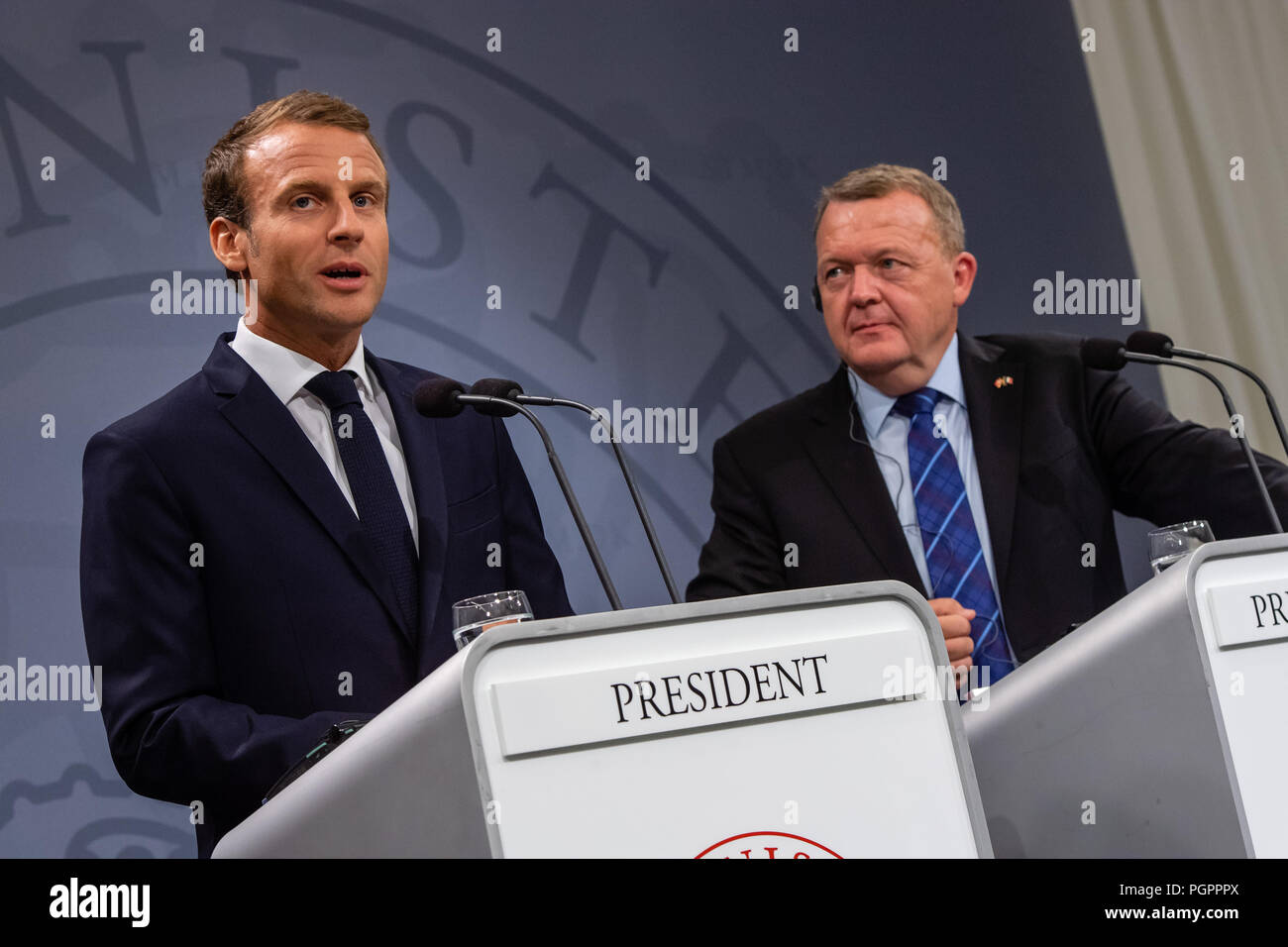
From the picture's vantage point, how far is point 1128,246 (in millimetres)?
3318

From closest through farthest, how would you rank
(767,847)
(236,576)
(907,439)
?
1. (767,847)
2. (236,576)
3. (907,439)

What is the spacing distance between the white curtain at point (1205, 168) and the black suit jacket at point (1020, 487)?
3.88ft

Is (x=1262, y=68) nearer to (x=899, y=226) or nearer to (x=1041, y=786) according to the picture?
(x=899, y=226)

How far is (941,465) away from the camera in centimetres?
224

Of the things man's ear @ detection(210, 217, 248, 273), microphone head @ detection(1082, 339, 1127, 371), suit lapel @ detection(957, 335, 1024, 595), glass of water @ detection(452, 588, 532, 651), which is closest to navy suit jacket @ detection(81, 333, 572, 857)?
man's ear @ detection(210, 217, 248, 273)

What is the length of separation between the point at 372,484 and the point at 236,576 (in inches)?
9.2

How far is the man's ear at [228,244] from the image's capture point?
77.5 inches

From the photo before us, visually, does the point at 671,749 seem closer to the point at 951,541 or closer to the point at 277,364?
the point at 277,364

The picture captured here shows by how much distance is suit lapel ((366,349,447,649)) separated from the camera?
70.5 inches

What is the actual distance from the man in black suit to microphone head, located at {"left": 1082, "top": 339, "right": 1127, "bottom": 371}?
262 mm

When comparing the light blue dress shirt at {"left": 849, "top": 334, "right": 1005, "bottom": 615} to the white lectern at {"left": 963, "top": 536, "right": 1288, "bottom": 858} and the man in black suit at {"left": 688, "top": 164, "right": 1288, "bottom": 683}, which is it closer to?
the man in black suit at {"left": 688, "top": 164, "right": 1288, "bottom": 683}

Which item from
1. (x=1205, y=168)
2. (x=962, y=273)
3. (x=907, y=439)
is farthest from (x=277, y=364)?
(x=1205, y=168)

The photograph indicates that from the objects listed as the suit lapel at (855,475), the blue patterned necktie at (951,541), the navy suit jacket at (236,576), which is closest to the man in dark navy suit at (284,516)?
the navy suit jacket at (236,576)

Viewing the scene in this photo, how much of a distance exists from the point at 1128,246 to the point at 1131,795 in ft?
8.53
